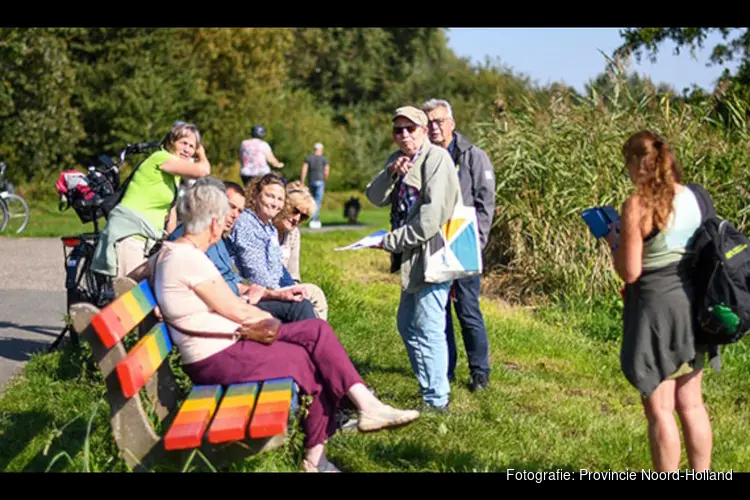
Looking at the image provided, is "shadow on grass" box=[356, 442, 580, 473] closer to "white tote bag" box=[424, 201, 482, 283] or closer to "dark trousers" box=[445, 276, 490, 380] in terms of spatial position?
"white tote bag" box=[424, 201, 482, 283]

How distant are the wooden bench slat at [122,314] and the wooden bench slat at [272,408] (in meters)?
0.67

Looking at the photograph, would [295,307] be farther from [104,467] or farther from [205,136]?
[205,136]

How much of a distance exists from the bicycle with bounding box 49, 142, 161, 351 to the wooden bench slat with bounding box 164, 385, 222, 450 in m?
3.44

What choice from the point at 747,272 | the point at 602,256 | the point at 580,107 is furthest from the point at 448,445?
the point at 580,107

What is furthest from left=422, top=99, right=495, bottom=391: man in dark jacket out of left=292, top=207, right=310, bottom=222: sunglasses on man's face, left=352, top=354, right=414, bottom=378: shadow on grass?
left=292, top=207, right=310, bottom=222: sunglasses on man's face

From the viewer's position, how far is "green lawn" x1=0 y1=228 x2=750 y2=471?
18.5 ft

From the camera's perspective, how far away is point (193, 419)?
4629 mm

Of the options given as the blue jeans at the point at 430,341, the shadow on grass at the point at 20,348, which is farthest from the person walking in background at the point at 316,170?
the blue jeans at the point at 430,341

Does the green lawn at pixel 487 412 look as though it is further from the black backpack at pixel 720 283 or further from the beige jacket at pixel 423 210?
the black backpack at pixel 720 283

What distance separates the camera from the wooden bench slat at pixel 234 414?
4.47 metres

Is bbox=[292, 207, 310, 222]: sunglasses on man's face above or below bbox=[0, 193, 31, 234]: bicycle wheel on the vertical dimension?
above

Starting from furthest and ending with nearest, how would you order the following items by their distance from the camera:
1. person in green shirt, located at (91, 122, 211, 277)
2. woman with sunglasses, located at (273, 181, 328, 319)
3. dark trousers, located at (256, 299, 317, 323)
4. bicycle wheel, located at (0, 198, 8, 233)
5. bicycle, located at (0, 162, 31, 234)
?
bicycle, located at (0, 162, 31, 234), bicycle wheel, located at (0, 198, 8, 233), person in green shirt, located at (91, 122, 211, 277), woman with sunglasses, located at (273, 181, 328, 319), dark trousers, located at (256, 299, 317, 323)

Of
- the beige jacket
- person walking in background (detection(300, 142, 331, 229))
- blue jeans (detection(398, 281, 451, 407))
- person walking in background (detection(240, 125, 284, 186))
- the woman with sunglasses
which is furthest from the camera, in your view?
person walking in background (detection(300, 142, 331, 229))

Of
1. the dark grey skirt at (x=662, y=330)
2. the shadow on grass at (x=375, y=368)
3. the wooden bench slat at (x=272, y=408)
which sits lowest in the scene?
the shadow on grass at (x=375, y=368)
